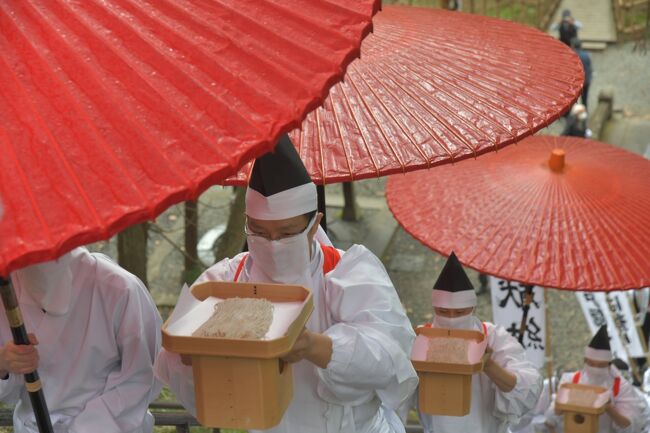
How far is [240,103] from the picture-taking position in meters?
2.14

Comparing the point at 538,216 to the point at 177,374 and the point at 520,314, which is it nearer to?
the point at 520,314

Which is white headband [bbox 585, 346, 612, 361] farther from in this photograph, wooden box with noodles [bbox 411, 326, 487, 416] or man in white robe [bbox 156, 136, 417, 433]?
man in white robe [bbox 156, 136, 417, 433]

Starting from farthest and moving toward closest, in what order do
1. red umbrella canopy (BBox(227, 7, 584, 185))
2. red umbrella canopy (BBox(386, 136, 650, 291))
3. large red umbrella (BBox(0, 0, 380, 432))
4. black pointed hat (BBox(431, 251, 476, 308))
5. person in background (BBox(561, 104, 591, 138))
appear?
person in background (BBox(561, 104, 591, 138)) < red umbrella canopy (BBox(386, 136, 650, 291)) < black pointed hat (BBox(431, 251, 476, 308)) < red umbrella canopy (BBox(227, 7, 584, 185)) < large red umbrella (BBox(0, 0, 380, 432))

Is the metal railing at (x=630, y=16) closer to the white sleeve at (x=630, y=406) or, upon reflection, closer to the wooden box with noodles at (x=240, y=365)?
the white sleeve at (x=630, y=406)

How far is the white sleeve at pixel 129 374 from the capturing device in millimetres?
3400

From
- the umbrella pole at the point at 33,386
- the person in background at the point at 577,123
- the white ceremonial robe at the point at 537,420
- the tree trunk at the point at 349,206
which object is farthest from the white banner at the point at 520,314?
the person in background at the point at 577,123

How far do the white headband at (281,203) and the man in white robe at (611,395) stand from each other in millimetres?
3563

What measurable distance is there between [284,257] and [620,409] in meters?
3.77

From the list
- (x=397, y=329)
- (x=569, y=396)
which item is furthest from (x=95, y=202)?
(x=569, y=396)

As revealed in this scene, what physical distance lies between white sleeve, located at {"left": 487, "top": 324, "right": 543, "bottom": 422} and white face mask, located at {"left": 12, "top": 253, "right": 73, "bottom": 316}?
89.0 inches

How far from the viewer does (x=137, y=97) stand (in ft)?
6.96

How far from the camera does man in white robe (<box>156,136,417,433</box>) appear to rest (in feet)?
9.53

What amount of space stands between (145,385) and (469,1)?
1461 centimetres

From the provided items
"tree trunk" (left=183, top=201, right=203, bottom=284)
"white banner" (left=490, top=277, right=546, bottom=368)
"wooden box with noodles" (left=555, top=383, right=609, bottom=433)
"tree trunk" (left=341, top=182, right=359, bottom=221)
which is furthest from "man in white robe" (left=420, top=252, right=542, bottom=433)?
"tree trunk" (left=341, top=182, right=359, bottom=221)
